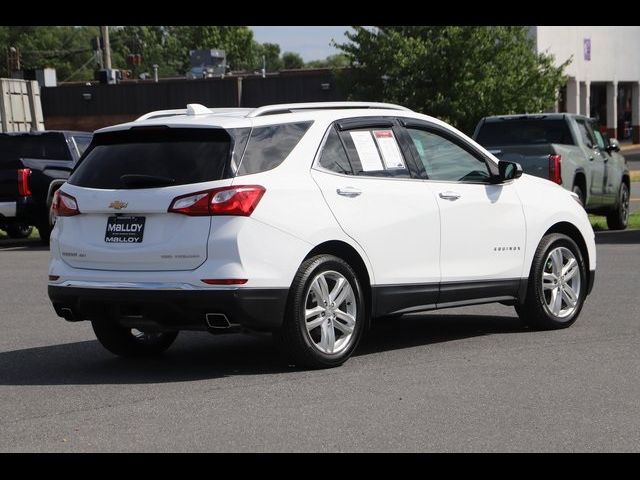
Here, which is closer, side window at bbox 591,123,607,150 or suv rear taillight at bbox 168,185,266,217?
suv rear taillight at bbox 168,185,266,217

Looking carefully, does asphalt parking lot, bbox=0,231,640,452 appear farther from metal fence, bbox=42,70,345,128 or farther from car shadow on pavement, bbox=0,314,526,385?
metal fence, bbox=42,70,345,128

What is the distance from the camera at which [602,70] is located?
6762cm

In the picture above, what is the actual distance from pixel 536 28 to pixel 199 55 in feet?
63.2


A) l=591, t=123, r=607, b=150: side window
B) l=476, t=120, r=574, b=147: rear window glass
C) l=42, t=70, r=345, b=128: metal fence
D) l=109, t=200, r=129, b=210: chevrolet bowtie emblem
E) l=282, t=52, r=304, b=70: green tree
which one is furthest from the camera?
l=282, t=52, r=304, b=70: green tree

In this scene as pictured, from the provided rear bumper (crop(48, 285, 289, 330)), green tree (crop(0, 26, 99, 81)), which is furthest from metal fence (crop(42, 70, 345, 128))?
green tree (crop(0, 26, 99, 81))

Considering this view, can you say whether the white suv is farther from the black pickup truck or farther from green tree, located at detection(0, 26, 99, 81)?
green tree, located at detection(0, 26, 99, 81)

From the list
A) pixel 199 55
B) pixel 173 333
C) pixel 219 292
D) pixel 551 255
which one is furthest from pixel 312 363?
pixel 199 55

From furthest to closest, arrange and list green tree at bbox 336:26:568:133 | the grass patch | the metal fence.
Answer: the metal fence
green tree at bbox 336:26:568:133
the grass patch

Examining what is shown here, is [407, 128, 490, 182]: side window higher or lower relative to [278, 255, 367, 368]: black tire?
higher

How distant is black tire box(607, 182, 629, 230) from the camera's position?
22125 millimetres

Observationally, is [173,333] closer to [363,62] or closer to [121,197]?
[121,197]

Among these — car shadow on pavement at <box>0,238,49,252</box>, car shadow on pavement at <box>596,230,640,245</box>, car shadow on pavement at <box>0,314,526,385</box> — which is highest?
car shadow on pavement at <box>0,314,526,385</box>

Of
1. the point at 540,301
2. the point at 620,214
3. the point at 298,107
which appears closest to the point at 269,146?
the point at 298,107

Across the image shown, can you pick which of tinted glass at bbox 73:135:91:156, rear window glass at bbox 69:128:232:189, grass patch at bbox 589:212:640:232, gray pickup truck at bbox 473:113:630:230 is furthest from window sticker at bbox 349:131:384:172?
tinted glass at bbox 73:135:91:156
